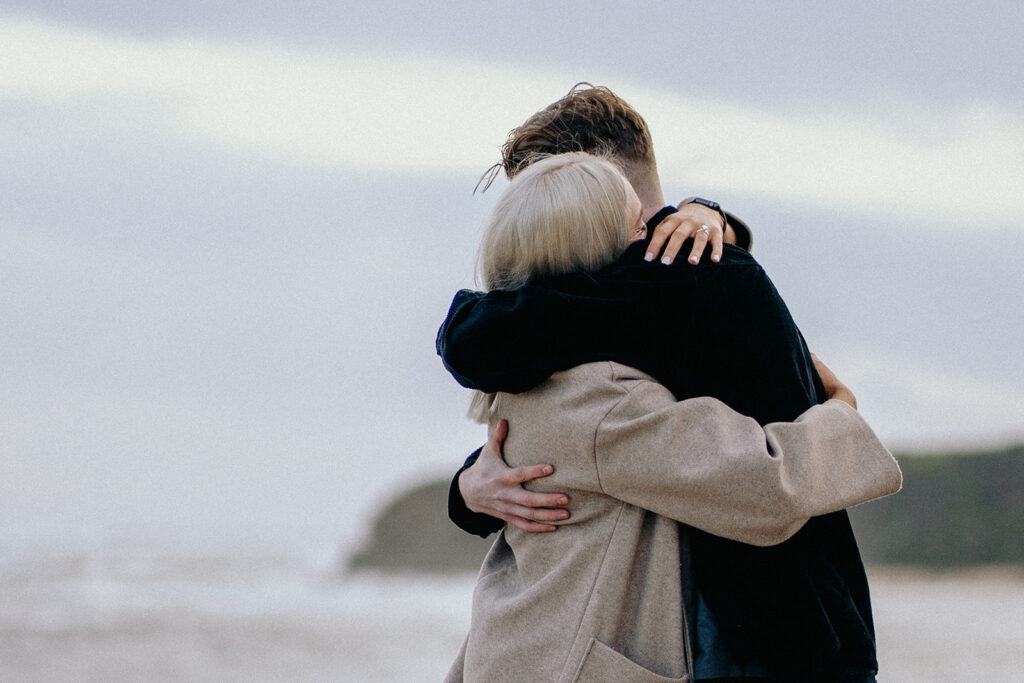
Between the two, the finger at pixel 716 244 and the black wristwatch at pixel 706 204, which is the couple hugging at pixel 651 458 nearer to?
the finger at pixel 716 244

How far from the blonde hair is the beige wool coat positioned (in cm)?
23

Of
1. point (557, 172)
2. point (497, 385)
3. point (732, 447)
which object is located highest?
point (557, 172)

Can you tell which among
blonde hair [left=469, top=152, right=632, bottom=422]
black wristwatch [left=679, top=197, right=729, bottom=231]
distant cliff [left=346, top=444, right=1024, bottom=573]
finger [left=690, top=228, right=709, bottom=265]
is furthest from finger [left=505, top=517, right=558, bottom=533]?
distant cliff [left=346, top=444, right=1024, bottom=573]

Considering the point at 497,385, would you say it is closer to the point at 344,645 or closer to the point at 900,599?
the point at 344,645

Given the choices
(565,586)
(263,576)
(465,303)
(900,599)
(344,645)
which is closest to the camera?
(565,586)

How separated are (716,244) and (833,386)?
1.39 ft

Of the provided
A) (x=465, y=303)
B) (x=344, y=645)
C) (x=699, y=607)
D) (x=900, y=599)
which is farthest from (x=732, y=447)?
(x=900, y=599)

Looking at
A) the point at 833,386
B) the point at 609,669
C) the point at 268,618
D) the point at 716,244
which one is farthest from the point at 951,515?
the point at 609,669

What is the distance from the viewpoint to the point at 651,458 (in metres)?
1.76

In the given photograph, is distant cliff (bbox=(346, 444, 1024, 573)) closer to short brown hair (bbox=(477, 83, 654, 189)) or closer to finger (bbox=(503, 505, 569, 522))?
short brown hair (bbox=(477, 83, 654, 189))

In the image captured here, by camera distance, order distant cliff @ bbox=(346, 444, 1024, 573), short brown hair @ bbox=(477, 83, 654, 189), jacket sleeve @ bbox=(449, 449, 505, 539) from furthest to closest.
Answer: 1. distant cliff @ bbox=(346, 444, 1024, 573)
2. short brown hair @ bbox=(477, 83, 654, 189)
3. jacket sleeve @ bbox=(449, 449, 505, 539)

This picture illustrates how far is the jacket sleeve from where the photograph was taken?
237cm

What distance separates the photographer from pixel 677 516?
1.78 metres

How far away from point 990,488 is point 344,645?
1165 cm
